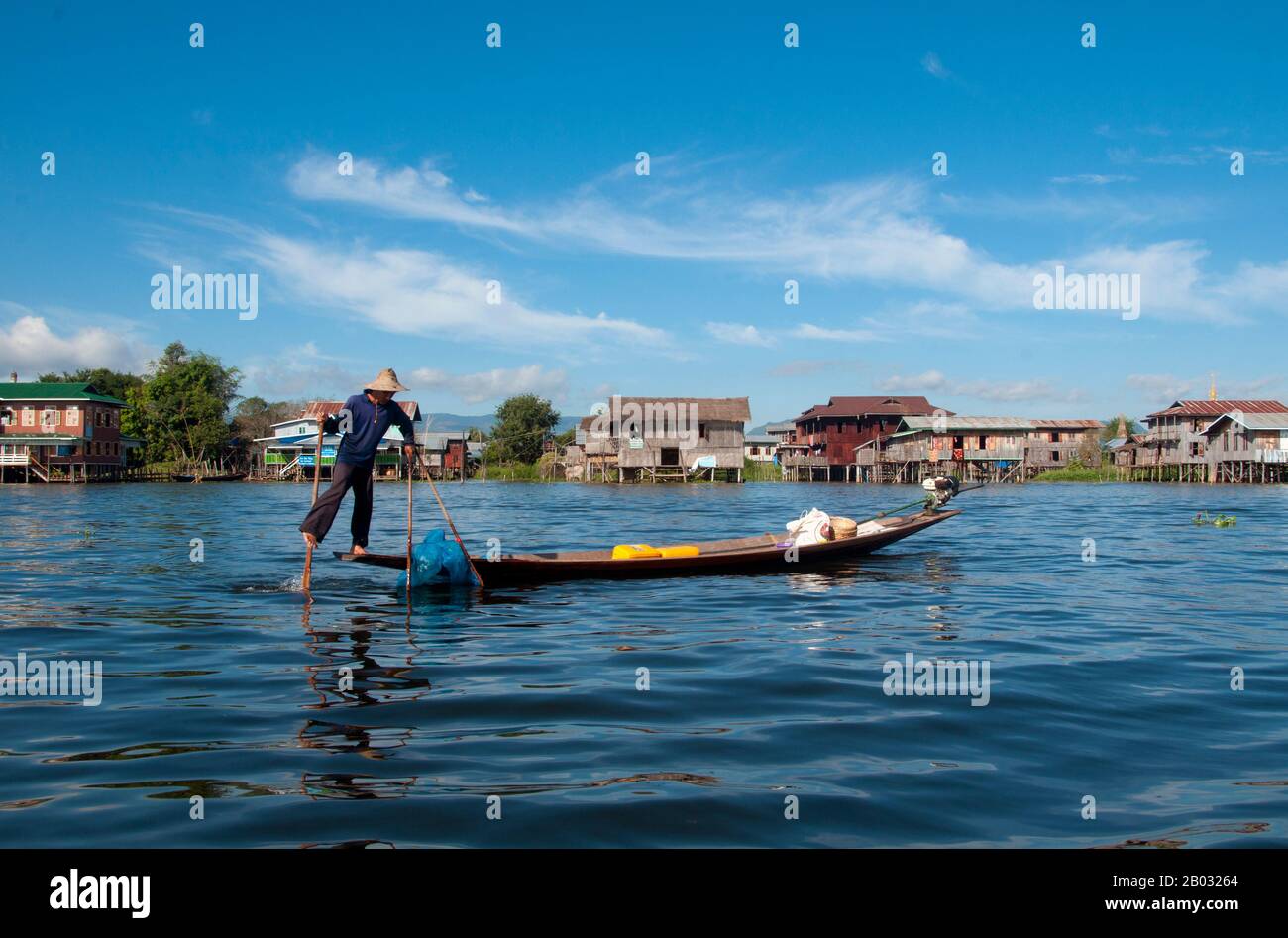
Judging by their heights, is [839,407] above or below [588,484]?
above

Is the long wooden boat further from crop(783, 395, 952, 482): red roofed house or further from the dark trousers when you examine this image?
crop(783, 395, 952, 482): red roofed house

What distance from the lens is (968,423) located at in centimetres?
5484

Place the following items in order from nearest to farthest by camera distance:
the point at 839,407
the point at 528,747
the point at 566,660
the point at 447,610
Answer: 1. the point at 528,747
2. the point at 566,660
3. the point at 447,610
4. the point at 839,407

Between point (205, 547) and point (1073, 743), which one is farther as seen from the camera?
point (205, 547)

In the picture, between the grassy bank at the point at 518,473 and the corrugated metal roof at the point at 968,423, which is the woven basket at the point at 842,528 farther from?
the grassy bank at the point at 518,473

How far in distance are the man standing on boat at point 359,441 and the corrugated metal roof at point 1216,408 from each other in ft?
180

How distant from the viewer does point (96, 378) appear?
236 feet

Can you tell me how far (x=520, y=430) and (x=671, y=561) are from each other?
187 ft

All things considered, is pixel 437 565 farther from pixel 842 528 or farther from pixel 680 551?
pixel 842 528

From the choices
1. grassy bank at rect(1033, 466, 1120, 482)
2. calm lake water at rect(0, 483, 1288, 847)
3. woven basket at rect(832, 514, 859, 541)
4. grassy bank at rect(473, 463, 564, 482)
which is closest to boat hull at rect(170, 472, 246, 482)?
grassy bank at rect(473, 463, 564, 482)

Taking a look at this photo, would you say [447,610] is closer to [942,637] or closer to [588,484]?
[942,637]

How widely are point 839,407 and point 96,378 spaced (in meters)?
56.1

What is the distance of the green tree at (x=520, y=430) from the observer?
66.4 metres
